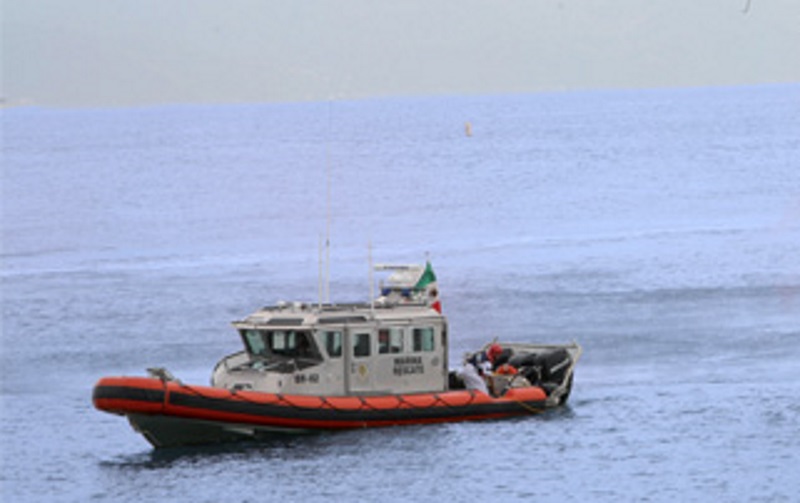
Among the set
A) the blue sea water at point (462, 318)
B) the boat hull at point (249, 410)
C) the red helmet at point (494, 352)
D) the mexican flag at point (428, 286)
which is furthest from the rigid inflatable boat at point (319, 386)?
the red helmet at point (494, 352)

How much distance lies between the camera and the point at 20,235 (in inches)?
3760

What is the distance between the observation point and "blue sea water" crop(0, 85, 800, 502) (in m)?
32.8

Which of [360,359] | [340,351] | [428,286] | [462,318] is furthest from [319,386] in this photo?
[462,318]

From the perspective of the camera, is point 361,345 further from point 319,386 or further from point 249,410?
point 249,410

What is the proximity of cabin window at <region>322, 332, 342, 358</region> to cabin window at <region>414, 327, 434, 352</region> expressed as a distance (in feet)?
5.68

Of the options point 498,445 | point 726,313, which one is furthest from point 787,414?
point 726,313

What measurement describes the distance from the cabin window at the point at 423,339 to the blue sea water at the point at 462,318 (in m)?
1.63

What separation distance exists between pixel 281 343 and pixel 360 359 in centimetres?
161

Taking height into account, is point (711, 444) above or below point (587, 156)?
below

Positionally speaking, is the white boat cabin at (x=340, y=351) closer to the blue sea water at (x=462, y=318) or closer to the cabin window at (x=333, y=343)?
the cabin window at (x=333, y=343)

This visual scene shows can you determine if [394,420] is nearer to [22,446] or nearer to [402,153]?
[22,446]

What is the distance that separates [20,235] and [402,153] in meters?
90.3

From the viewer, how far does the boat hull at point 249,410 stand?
108 ft

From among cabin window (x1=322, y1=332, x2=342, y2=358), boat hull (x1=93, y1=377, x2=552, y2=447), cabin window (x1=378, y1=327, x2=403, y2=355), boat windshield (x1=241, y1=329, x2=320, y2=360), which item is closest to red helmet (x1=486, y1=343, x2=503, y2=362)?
boat hull (x1=93, y1=377, x2=552, y2=447)
